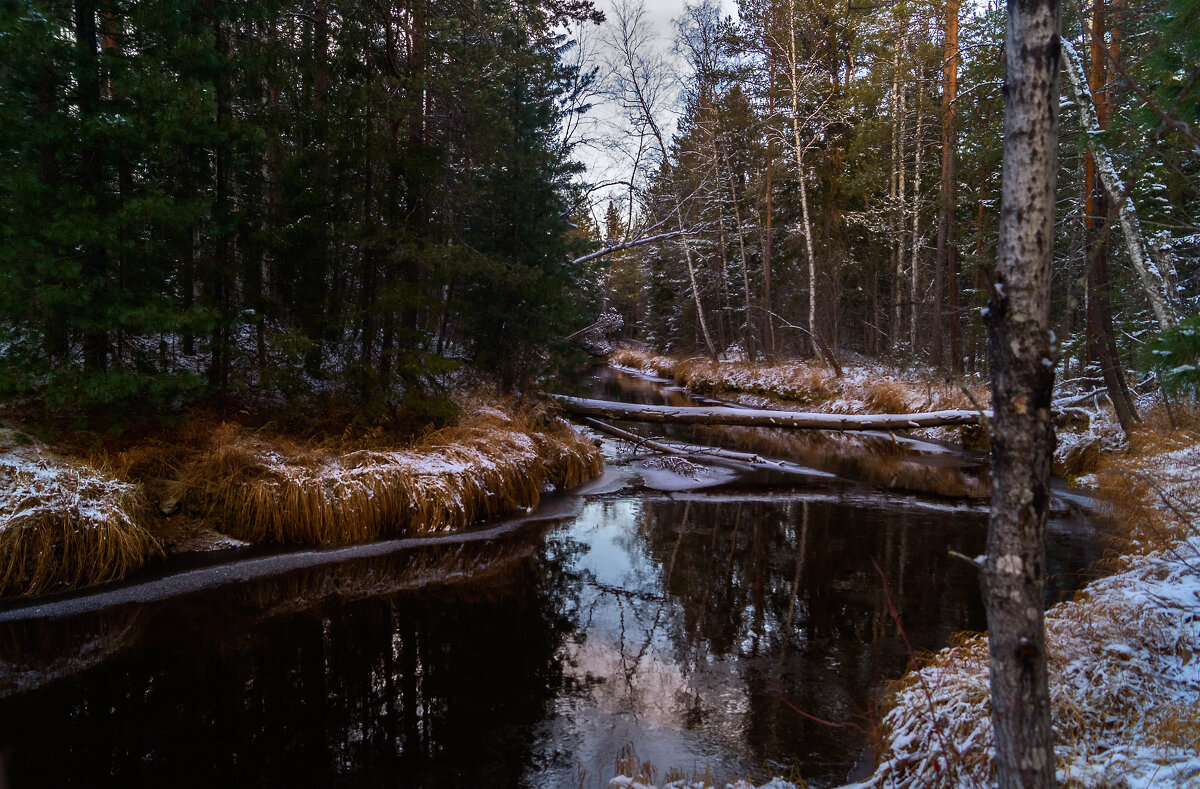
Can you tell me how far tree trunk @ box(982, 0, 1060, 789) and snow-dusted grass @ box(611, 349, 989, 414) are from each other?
10098 mm

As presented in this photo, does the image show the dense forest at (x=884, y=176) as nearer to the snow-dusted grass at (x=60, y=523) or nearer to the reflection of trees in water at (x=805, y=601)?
the reflection of trees in water at (x=805, y=601)

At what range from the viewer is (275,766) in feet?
13.1

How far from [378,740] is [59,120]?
7.02 m

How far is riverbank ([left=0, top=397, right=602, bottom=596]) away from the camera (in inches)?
247

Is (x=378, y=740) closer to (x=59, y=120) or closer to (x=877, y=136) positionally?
(x=59, y=120)

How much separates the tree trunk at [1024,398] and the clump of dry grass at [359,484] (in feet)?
24.5

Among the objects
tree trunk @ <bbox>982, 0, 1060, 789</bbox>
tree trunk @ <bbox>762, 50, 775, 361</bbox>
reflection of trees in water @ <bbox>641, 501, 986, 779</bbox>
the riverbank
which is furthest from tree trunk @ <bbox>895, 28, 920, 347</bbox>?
tree trunk @ <bbox>982, 0, 1060, 789</bbox>

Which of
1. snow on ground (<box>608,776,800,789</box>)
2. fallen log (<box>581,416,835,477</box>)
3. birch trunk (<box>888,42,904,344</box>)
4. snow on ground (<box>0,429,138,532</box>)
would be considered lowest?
snow on ground (<box>608,776,800,789</box>)

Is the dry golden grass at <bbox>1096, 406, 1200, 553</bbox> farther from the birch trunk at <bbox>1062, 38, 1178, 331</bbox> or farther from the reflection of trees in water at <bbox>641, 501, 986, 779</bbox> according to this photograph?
the reflection of trees in water at <bbox>641, 501, 986, 779</bbox>

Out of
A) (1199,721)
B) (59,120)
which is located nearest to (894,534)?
(1199,721)

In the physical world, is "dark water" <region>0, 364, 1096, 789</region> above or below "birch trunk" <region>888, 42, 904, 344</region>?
below

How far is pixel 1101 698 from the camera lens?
3516mm

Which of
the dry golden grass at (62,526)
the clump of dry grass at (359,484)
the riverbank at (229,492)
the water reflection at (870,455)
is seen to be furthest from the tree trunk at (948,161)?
the dry golden grass at (62,526)

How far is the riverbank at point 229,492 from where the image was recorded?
627 centimetres
